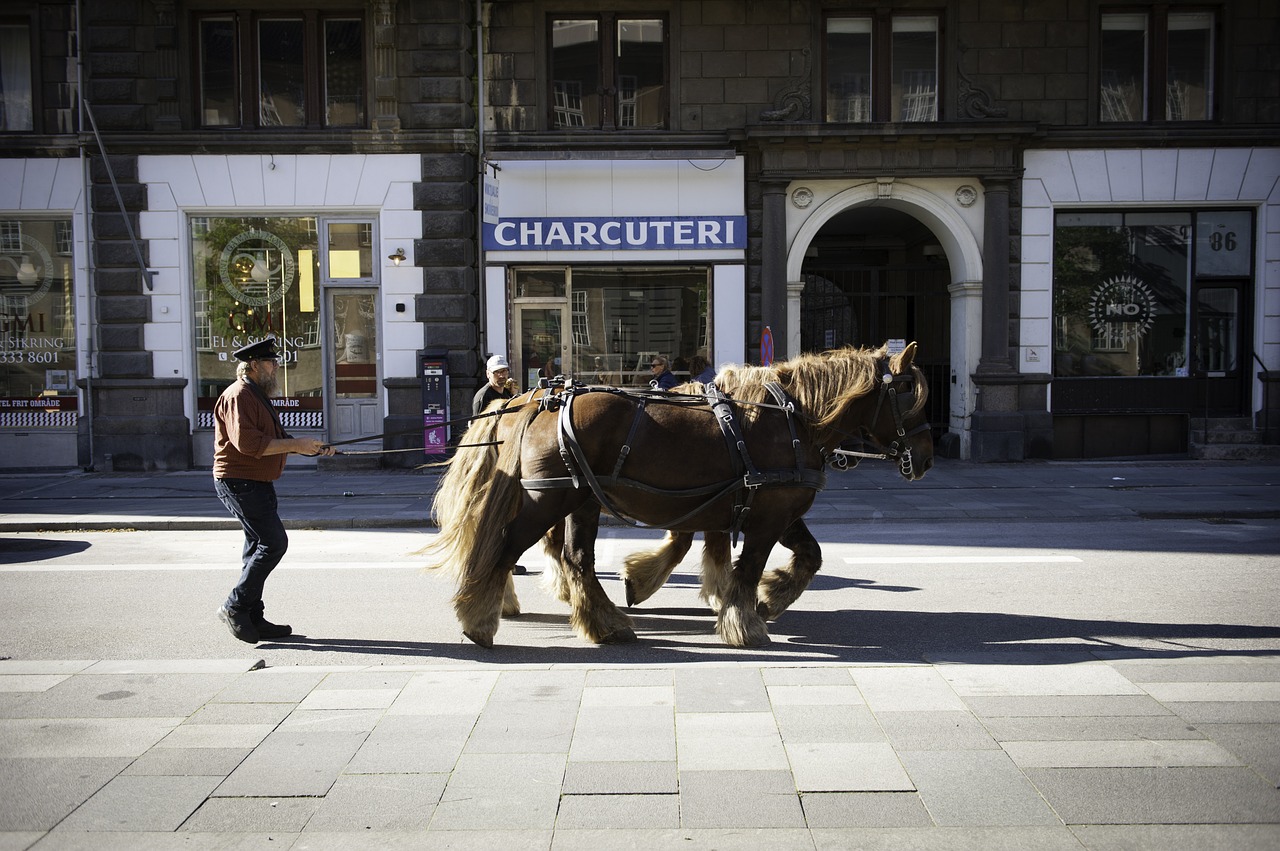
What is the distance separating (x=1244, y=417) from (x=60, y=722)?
56.6ft

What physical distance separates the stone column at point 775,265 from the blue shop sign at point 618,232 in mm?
403

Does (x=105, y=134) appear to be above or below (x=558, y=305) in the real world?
above

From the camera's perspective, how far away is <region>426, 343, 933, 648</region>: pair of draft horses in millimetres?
5949

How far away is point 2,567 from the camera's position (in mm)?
8781

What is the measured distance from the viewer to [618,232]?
1562 centimetres

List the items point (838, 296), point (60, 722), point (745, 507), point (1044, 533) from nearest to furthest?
point (60, 722), point (745, 507), point (1044, 533), point (838, 296)

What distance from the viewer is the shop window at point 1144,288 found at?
52.4 feet

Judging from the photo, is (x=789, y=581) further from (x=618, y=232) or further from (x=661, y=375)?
(x=618, y=232)

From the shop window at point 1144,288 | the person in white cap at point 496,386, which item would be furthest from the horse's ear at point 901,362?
the shop window at point 1144,288

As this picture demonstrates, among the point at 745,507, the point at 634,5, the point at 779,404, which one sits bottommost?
the point at 745,507

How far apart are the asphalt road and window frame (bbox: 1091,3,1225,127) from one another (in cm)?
840

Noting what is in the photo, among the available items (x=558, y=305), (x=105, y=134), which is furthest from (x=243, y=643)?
(x=105, y=134)

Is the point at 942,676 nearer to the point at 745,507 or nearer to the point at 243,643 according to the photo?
the point at 745,507

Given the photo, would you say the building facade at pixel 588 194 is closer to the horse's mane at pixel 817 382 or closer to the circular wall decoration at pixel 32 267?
the circular wall decoration at pixel 32 267
